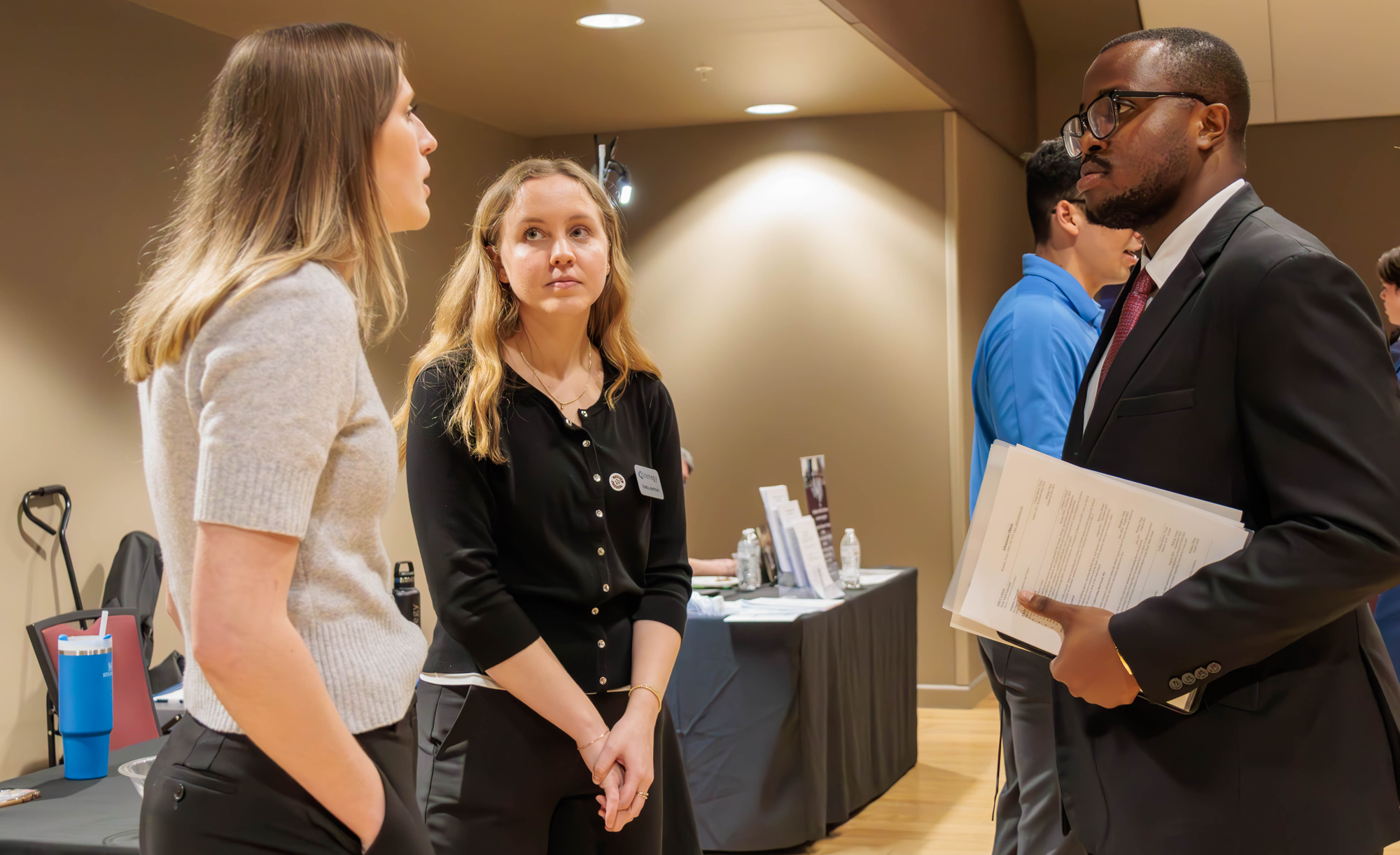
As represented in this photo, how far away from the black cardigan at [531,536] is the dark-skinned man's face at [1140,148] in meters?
0.77

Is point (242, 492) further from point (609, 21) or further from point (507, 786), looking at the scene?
point (609, 21)

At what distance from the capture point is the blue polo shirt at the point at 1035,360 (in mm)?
2516

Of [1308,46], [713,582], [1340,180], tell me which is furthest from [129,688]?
[1340,180]

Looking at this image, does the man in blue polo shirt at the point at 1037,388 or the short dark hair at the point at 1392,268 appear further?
the short dark hair at the point at 1392,268

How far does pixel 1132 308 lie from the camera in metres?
1.54

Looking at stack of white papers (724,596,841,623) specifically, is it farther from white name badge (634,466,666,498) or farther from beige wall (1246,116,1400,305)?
beige wall (1246,116,1400,305)

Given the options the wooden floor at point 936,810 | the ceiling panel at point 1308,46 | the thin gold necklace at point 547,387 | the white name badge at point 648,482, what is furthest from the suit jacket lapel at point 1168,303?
the ceiling panel at point 1308,46

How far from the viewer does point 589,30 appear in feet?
15.4

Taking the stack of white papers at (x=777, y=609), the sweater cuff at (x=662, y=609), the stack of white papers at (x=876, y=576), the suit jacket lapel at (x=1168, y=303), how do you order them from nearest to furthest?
the suit jacket lapel at (x=1168, y=303)
the sweater cuff at (x=662, y=609)
the stack of white papers at (x=777, y=609)
the stack of white papers at (x=876, y=576)

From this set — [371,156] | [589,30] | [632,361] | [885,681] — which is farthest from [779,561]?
[371,156]

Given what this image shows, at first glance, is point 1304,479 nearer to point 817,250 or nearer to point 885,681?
point 885,681

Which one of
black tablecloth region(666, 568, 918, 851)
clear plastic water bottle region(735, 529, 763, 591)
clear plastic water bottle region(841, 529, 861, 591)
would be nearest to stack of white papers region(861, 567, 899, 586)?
clear plastic water bottle region(841, 529, 861, 591)

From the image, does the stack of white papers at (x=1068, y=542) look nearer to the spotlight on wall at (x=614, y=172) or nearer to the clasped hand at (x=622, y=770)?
the clasped hand at (x=622, y=770)

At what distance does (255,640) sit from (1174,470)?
985 mm
